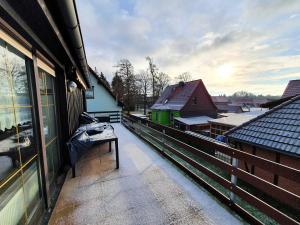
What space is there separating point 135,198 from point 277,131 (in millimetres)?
5208

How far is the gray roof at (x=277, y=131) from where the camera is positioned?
4688 millimetres

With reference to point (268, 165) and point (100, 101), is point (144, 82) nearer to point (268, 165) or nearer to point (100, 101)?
point (100, 101)

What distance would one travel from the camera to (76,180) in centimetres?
304

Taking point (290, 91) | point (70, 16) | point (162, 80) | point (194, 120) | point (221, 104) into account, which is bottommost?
point (194, 120)

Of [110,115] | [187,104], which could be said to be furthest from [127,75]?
[110,115]

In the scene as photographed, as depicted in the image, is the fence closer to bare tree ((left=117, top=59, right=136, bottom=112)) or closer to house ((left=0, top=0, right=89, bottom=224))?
house ((left=0, top=0, right=89, bottom=224))

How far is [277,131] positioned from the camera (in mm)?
5246

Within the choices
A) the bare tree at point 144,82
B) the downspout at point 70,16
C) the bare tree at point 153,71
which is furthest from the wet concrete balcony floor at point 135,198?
the bare tree at point 153,71

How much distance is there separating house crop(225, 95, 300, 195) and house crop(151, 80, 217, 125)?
11426 mm

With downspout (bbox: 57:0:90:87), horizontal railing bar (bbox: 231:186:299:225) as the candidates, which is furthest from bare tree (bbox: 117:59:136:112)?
horizontal railing bar (bbox: 231:186:299:225)

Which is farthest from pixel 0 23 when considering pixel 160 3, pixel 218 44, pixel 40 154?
pixel 218 44

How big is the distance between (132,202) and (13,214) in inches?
54.1

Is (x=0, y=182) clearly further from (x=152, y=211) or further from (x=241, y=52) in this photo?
(x=241, y=52)

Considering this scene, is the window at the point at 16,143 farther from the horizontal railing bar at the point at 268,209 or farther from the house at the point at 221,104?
the house at the point at 221,104
